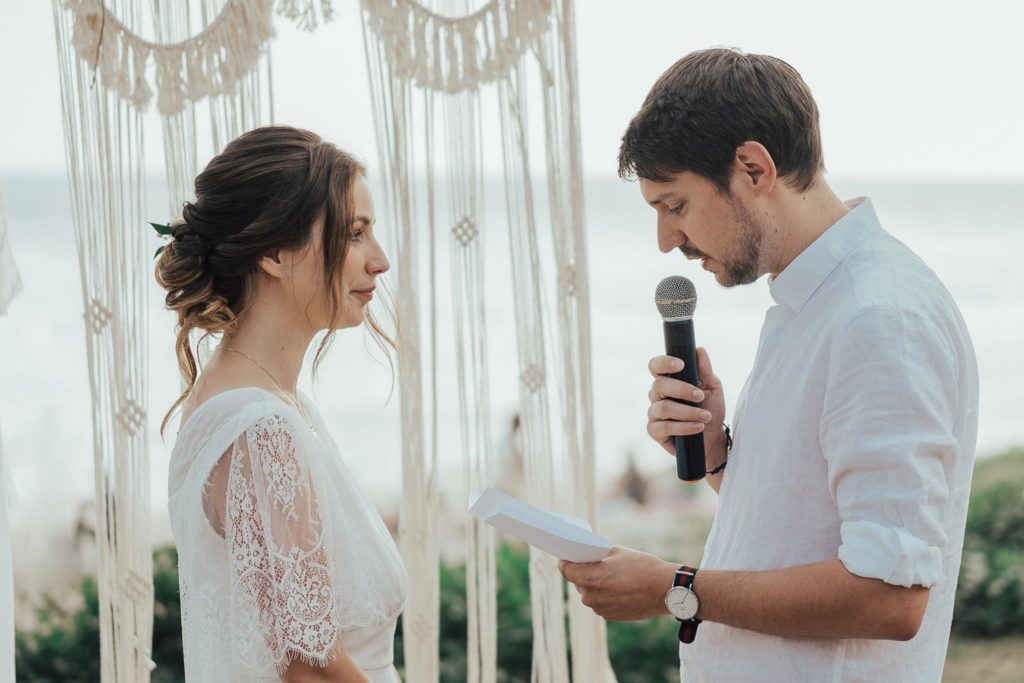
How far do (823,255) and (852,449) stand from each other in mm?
304

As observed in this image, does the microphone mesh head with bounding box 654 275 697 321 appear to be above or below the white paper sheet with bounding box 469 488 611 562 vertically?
above

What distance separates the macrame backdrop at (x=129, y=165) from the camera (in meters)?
2.73

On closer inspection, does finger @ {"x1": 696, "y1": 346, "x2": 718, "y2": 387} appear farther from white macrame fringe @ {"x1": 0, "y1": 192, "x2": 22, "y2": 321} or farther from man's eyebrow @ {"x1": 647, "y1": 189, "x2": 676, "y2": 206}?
white macrame fringe @ {"x1": 0, "y1": 192, "x2": 22, "y2": 321}

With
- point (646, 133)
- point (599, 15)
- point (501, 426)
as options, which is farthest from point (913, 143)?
point (646, 133)

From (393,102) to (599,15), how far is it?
10.5 metres

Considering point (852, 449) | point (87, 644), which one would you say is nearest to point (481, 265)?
point (852, 449)

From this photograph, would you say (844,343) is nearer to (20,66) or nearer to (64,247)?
(20,66)

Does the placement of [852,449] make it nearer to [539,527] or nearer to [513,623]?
[539,527]

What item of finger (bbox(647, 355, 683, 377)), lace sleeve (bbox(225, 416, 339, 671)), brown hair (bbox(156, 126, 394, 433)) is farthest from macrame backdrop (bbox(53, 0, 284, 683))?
finger (bbox(647, 355, 683, 377))

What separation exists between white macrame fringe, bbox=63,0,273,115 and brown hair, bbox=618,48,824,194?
58.0 inches

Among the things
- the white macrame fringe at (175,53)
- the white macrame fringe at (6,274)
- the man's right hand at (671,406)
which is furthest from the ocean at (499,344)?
the man's right hand at (671,406)

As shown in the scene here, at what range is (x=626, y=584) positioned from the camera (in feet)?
5.13

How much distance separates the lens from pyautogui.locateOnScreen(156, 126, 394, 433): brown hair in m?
1.76

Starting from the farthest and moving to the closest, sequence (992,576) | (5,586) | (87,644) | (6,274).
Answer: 1. (992,576)
2. (87,644)
3. (6,274)
4. (5,586)
